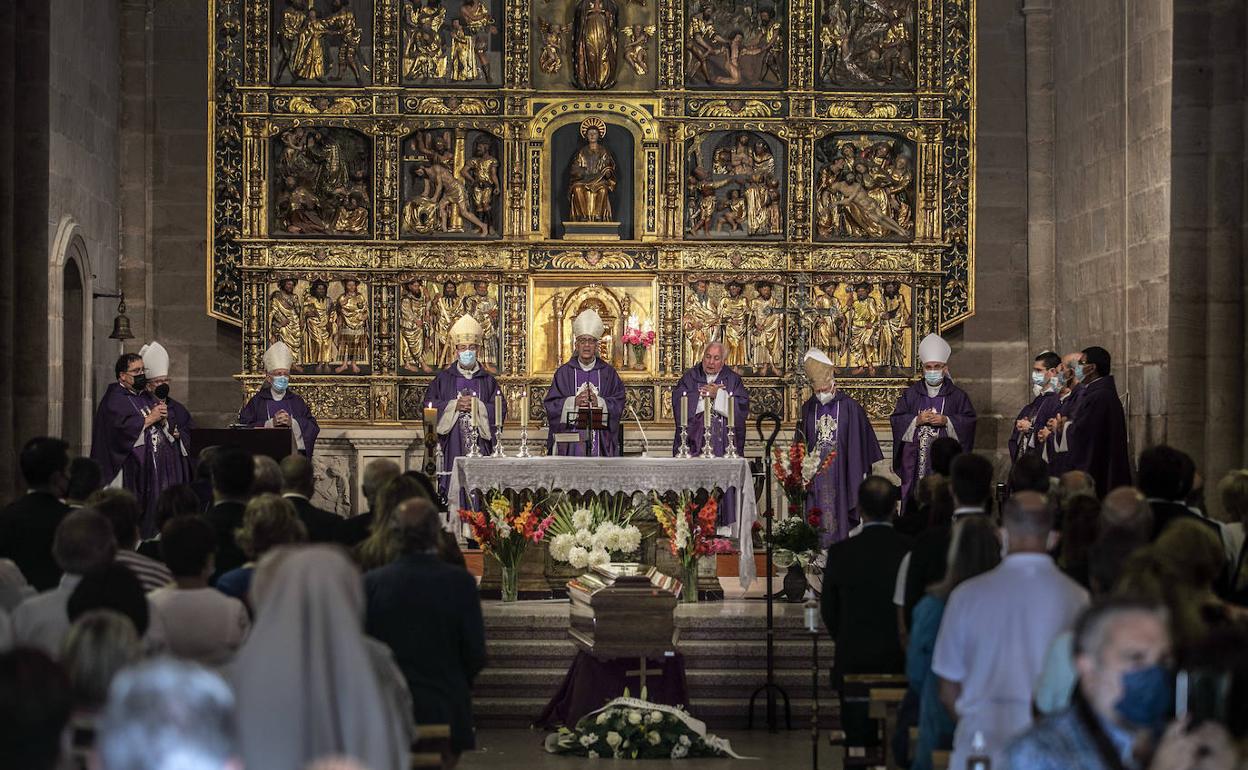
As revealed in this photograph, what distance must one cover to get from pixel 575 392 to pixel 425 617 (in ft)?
29.1

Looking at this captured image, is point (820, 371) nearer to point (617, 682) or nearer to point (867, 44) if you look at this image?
point (867, 44)

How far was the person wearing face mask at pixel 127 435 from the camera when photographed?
560 inches

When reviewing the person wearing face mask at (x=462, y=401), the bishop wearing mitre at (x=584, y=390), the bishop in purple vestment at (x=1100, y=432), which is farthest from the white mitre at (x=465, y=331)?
the bishop in purple vestment at (x=1100, y=432)

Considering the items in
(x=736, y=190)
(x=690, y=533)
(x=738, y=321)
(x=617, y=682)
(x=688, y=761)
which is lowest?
(x=688, y=761)

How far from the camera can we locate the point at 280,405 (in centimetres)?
1567

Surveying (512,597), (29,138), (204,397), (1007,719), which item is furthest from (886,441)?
(1007,719)

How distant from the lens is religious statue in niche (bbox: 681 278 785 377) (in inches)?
660

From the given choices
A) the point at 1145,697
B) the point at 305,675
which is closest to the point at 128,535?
the point at 305,675

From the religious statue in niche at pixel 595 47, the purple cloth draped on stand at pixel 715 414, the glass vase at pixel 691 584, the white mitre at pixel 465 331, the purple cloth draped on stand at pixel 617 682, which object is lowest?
the purple cloth draped on stand at pixel 617 682

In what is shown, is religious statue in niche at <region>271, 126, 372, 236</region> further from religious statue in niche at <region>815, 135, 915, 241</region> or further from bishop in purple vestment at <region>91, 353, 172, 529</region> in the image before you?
religious statue in niche at <region>815, 135, 915, 241</region>

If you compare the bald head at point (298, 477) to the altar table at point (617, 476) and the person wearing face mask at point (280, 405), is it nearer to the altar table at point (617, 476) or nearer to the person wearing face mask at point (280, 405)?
the altar table at point (617, 476)

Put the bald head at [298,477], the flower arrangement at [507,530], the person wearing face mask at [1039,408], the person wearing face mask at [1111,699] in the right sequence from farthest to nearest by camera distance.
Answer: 1. the person wearing face mask at [1039,408]
2. the flower arrangement at [507,530]
3. the bald head at [298,477]
4. the person wearing face mask at [1111,699]

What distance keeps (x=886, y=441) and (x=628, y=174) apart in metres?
3.55

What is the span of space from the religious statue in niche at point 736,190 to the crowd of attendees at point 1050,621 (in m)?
7.72
